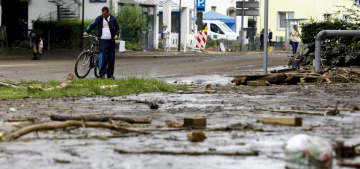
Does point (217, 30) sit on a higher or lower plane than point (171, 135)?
higher

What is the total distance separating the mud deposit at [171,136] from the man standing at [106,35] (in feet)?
20.2

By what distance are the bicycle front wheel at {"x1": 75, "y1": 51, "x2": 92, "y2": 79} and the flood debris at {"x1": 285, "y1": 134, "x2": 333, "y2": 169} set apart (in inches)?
532

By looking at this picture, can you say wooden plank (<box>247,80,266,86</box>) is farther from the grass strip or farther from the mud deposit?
the mud deposit

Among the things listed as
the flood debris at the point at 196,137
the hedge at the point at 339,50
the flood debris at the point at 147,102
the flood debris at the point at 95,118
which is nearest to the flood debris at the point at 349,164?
the flood debris at the point at 196,137

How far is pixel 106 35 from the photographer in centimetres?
1759

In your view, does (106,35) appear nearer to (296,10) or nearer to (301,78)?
(301,78)

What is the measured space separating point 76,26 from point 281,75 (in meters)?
28.0

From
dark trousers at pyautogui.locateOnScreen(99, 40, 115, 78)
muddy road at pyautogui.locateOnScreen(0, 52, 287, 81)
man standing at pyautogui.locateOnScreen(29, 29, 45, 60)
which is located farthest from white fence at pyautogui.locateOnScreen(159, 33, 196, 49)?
dark trousers at pyautogui.locateOnScreen(99, 40, 115, 78)

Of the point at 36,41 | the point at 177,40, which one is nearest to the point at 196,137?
the point at 36,41

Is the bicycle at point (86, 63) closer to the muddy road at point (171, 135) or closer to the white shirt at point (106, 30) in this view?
the white shirt at point (106, 30)

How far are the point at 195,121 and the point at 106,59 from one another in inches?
415

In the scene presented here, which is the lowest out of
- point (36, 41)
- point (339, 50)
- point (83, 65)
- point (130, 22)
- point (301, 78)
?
point (301, 78)

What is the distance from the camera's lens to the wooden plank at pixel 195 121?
726 cm

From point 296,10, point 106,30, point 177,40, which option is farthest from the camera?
point 296,10
